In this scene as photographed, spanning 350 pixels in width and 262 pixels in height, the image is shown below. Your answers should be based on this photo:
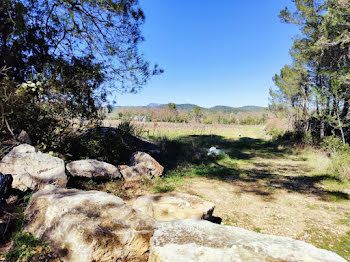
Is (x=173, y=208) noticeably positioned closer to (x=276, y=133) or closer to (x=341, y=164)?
(x=341, y=164)

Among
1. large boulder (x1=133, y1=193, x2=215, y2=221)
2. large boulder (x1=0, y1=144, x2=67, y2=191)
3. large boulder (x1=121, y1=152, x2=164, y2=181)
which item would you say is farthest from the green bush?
large boulder (x1=0, y1=144, x2=67, y2=191)

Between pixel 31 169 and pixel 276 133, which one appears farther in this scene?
pixel 276 133

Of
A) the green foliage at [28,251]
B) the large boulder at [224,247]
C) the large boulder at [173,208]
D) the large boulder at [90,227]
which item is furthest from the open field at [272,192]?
the green foliage at [28,251]

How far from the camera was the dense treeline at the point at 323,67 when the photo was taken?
A: 731 cm

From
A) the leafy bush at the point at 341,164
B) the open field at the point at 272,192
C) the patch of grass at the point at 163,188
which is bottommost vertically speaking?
the patch of grass at the point at 163,188

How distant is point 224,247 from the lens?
64.1 inches

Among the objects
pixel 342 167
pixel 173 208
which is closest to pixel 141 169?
pixel 173 208

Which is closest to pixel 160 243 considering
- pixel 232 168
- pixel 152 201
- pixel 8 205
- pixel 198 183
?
pixel 152 201

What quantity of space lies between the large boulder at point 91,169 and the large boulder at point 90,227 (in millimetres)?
1870

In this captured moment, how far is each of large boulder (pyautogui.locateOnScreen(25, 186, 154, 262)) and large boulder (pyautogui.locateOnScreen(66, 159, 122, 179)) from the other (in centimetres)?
187

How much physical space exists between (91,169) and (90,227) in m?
2.62

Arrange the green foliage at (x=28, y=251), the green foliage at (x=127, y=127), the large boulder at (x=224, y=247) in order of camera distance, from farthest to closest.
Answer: the green foliage at (x=127, y=127) → the green foliage at (x=28, y=251) → the large boulder at (x=224, y=247)

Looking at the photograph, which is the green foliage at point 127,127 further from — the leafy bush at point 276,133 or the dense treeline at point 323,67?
the leafy bush at point 276,133

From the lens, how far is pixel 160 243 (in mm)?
1765
